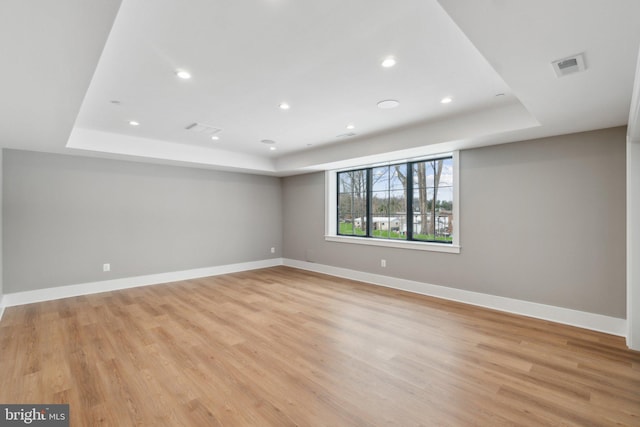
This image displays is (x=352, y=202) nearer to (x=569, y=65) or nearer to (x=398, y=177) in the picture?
(x=398, y=177)

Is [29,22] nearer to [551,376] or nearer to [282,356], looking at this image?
[282,356]

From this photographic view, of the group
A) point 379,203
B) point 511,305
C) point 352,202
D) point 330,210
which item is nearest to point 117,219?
point 330,210

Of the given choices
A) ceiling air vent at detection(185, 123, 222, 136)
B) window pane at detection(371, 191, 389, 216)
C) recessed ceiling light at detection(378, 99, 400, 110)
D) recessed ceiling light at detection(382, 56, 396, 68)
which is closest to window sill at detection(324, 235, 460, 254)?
window pane at detection(371, 191, 389, 216)

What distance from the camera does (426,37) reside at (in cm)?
202

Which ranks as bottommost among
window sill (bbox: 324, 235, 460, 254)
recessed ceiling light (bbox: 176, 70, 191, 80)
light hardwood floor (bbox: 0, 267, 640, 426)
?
light hardwood floor (bbox: 0, 267, 640, 426)

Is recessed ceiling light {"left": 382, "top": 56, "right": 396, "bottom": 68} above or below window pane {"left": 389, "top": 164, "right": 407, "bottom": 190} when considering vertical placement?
above

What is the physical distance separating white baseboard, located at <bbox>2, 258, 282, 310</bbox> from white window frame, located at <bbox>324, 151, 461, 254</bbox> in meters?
2.09

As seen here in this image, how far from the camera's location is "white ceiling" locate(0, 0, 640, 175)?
150 centimetres

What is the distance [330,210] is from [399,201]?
160 cm

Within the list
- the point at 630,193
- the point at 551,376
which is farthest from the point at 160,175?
the point at 630,193

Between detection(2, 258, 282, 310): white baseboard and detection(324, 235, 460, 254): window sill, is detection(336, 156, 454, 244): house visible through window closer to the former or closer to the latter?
detection(324, 235, 460, 254): window sill

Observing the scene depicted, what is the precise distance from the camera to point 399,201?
534 cm

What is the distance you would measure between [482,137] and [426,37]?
2046 millimetres

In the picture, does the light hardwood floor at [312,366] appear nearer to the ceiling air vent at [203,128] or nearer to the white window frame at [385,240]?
the white window frame at [385,240]
